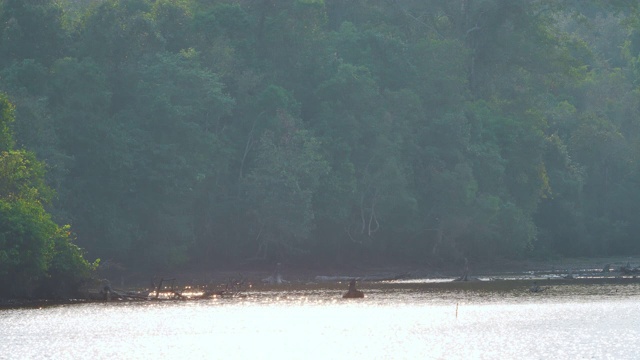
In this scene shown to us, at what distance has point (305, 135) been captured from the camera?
76188mm

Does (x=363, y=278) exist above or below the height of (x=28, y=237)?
below

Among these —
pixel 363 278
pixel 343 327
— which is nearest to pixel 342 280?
pixel 363 278

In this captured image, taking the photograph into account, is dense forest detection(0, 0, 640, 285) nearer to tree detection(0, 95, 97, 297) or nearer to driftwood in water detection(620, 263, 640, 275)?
tree detection(0, 95, 97, 297)

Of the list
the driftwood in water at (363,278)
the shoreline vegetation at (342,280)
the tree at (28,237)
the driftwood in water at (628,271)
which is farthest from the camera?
the driftwood in water at (363,278)

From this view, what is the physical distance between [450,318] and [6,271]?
60.3 feet

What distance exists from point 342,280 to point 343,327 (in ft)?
80.5

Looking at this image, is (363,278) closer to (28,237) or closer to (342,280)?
(342,280)

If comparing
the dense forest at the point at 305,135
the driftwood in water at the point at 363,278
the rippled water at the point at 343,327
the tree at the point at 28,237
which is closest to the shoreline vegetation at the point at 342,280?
the driftwood in water at the point at 363,278

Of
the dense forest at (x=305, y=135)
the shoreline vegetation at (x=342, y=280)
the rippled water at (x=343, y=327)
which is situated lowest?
the rippled water at (x=343, y=327)

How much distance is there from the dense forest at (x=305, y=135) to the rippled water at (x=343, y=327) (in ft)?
30.3

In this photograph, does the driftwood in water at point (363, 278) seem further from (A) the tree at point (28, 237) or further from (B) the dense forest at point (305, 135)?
(A) the tree at point (28, 237)

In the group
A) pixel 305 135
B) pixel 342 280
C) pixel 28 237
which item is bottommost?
pixel 342 280

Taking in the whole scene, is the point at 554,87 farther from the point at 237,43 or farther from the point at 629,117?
the point at 237,43

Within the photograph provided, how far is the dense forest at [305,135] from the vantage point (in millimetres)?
70562
